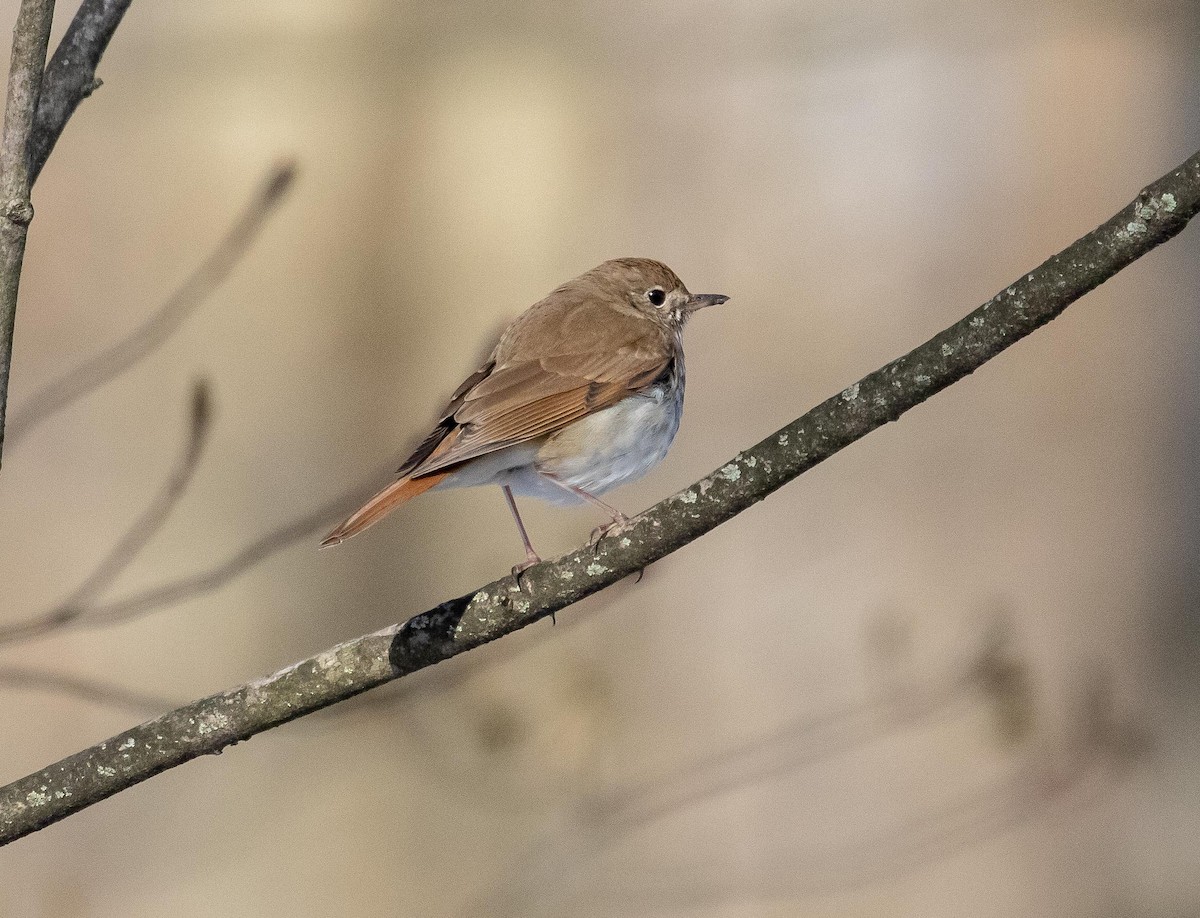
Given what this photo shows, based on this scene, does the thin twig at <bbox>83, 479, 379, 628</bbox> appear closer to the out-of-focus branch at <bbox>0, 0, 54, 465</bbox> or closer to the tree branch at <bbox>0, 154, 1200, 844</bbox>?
the tree branch at <bbox>0, 154, 1200, 844</bbox>

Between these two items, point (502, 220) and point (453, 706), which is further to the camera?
point (502, 220)

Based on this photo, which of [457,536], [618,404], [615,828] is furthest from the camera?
[457,536]

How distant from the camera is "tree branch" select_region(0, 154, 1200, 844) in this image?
58.3 inches

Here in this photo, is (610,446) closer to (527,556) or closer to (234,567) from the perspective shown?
(527,556)

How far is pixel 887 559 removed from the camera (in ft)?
15.8

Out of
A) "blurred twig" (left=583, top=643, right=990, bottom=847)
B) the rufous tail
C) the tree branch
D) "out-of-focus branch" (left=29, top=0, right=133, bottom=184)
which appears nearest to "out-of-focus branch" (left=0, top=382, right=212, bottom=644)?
the rufous tail

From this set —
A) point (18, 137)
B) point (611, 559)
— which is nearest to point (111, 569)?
point (18, 137)

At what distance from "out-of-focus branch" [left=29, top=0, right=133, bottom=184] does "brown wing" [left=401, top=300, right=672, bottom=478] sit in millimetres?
847

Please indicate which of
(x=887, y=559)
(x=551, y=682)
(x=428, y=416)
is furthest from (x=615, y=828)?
(x=428, y=416)

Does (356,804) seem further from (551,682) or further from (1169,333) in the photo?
(1169,333)

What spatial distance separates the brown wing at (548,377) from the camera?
8.45 ft

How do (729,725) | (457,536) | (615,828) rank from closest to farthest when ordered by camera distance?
1. (615,828)
2. (729,725)
3. (457,536)

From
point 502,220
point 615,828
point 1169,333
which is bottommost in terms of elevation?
point 615,828

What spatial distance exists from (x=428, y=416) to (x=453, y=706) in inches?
45.0
